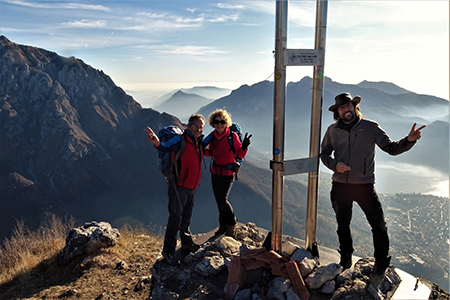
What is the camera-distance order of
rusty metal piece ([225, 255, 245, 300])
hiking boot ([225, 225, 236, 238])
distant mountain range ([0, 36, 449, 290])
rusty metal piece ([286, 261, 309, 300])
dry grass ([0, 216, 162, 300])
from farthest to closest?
distant mountain range ([0, 36, 449, 290]) → hiking boot ([225, 225, 236, 238]) → dry grass ([0, 216, 162, 300]) → rusty metal piece ([225, 255, 245, 300]) → rusty metal piece ([286, 261, 309, 300])

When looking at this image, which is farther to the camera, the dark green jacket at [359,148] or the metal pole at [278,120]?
the metal pole at [278,120]

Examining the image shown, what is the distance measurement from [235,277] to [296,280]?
0.89m

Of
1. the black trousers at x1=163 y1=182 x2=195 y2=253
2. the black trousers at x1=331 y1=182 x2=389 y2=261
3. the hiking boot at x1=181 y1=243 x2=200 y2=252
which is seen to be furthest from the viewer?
the hiking boot at x1=181 y1=243 x2=200 y2=252

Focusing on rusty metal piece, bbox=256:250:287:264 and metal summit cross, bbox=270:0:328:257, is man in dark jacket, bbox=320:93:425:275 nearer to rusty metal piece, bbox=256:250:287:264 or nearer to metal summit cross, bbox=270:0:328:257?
metal summit cross, bbox=270:0:328:257

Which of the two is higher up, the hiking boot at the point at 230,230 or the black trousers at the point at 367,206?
the black trousers at the point at 367,206

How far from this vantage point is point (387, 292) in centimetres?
431

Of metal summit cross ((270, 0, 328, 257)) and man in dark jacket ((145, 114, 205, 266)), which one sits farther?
man in dark jacket ((145, 114, 205, 266))

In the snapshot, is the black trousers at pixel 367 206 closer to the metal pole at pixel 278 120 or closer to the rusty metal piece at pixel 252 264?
the metal pole at pixel 278 120

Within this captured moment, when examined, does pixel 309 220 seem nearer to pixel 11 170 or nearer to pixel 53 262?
pixel 53 262

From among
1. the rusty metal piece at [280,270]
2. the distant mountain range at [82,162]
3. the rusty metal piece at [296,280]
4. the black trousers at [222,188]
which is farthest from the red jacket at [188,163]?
the distant mountain range at [82,162]

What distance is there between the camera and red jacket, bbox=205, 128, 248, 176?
545cm

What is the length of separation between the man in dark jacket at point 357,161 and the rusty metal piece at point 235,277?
5.71ft

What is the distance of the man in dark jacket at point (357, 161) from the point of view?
160 inches

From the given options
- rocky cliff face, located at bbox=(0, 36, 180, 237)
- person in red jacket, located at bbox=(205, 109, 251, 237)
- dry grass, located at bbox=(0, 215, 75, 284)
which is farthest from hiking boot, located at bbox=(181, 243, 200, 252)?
rocky cliff face, located at bbox=(0, 36, 180, 237)
